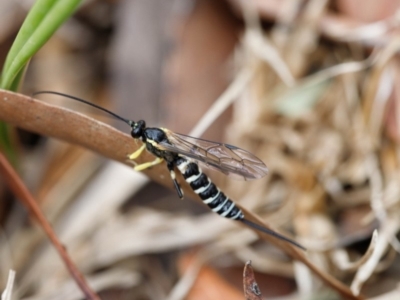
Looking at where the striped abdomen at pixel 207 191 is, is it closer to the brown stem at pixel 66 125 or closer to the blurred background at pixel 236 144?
the brown stem at pixel 66 125

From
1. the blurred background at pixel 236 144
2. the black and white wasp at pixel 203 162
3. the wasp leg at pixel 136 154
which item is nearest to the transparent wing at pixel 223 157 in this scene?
the black and white wasp at pixel 203 162

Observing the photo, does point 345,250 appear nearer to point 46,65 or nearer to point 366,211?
point 366,211

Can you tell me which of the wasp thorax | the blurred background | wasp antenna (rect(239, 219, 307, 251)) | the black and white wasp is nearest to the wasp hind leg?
the black and white wasp

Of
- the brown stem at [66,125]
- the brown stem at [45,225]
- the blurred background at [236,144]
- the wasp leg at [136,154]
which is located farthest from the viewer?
the blurred background at [236,144]

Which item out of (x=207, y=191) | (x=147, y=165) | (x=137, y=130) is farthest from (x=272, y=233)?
(x=137, y=130)

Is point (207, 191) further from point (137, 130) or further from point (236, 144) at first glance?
point (236, 144)

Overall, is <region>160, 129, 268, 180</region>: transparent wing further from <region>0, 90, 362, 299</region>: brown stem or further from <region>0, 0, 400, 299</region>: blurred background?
<region>0, 0, 400, 299</region>: blurred background

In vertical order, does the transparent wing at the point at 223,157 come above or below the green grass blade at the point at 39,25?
below
